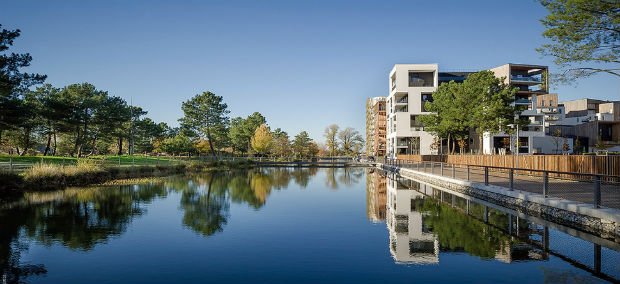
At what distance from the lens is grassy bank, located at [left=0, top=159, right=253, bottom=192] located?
69.0 feet

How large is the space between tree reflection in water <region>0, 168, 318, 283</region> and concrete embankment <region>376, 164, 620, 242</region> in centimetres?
1036

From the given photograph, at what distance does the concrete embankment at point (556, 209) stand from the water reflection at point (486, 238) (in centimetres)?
38

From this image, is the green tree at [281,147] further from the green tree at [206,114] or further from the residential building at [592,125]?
the residential building at [592,125]

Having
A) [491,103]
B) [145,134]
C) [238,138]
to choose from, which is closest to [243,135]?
[238,138]

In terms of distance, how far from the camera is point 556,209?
1289 cm

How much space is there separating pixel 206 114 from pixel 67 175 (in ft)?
132

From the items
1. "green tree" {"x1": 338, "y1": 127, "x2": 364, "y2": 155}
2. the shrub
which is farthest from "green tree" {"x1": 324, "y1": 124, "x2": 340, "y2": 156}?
the shrub

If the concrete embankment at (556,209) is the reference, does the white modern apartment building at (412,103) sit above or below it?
above

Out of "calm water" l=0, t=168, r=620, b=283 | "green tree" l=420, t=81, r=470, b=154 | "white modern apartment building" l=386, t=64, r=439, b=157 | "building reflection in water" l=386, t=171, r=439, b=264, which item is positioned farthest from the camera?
"white modern apartment building" l=386, t=64, r=439, b=157

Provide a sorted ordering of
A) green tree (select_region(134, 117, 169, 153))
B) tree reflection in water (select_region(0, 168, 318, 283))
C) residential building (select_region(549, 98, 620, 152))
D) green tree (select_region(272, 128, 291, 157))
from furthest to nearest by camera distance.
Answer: green tree (select_region(272, 128, 291, 157)) → green tree (select_region(134, 117, 169, 153)) → residential building (select_region(549, 98, 620, 152)) → tree reflection in water (select_region(0, 168, 318, 283))

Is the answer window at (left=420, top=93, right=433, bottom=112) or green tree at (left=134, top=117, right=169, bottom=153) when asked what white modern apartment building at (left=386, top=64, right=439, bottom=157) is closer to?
window at (left=420, top=93, right=433, bottom=112)

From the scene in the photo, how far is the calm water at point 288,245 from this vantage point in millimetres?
7848

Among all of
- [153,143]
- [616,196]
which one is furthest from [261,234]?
[153,143]

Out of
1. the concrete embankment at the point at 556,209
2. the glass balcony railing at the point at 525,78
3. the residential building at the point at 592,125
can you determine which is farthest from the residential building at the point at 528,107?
the concrete embankment at the point at 556,209
